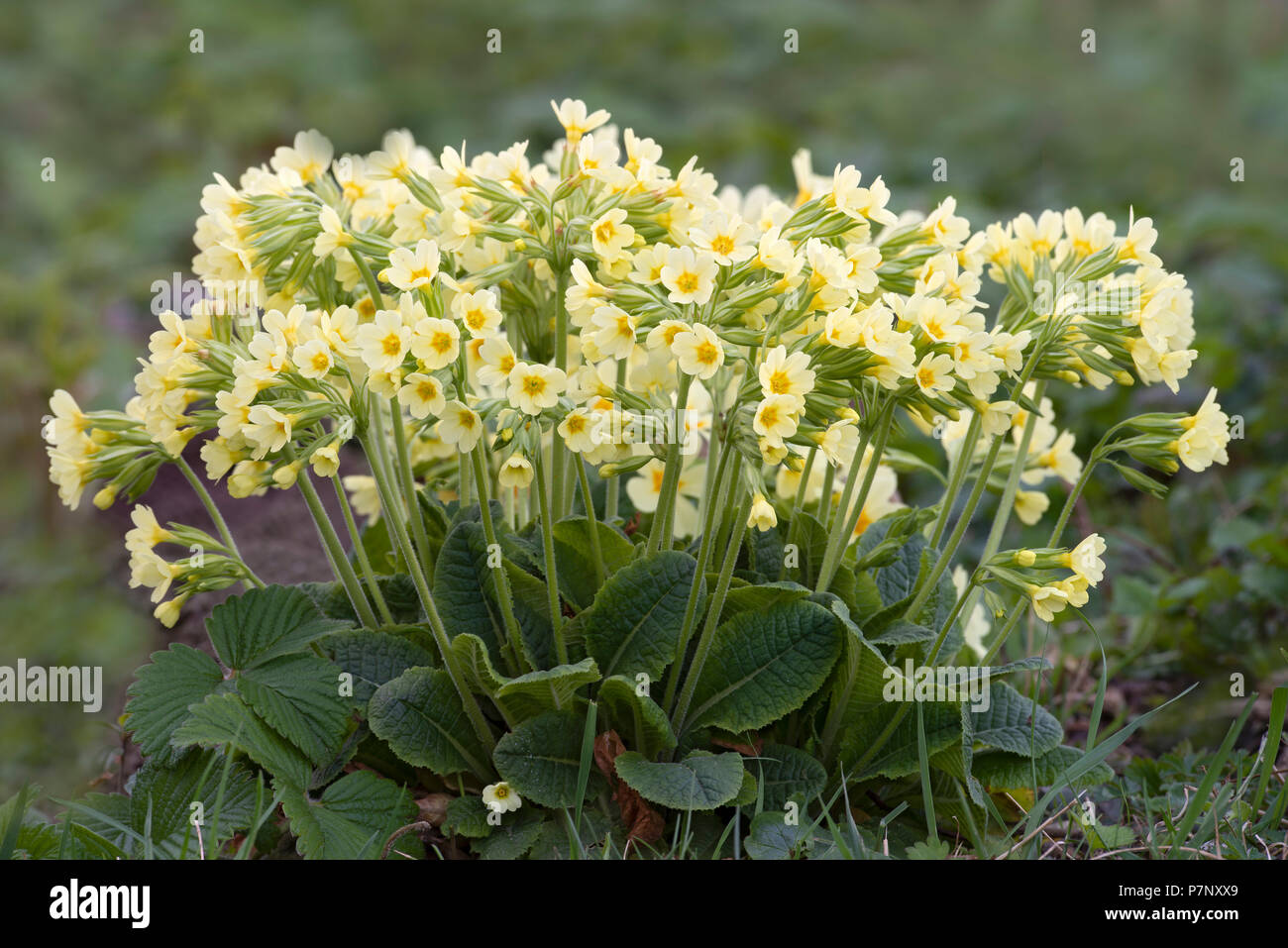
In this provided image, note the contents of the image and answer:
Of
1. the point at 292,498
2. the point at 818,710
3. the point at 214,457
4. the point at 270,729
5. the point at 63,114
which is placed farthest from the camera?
the point at 63,114

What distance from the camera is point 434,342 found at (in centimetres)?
167

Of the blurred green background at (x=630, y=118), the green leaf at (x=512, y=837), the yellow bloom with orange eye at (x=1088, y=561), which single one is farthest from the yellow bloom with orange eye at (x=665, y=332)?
the blurred green background at (x=630, y=118)

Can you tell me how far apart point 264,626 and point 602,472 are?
60cm

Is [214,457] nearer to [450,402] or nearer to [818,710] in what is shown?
[450,402]

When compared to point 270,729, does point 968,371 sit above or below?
above

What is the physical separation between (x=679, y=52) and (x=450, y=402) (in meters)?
5.51

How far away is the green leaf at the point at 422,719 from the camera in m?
1.89

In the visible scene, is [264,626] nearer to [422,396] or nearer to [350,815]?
[350,815]

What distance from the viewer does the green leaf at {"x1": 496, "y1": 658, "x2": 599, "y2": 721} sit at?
1.76 meters

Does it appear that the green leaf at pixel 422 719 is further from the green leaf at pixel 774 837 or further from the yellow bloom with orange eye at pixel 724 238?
the yellow bloom with orange eye at pixel 724 238

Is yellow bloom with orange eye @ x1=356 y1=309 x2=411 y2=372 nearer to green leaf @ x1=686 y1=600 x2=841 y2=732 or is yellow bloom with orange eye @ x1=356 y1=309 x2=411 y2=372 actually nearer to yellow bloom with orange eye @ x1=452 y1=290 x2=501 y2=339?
yellow bloom with orange eye @ x1=452 y1=290 x2=501 y2=339

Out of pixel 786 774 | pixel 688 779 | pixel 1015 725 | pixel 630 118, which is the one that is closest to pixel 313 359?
pixel 688 779
